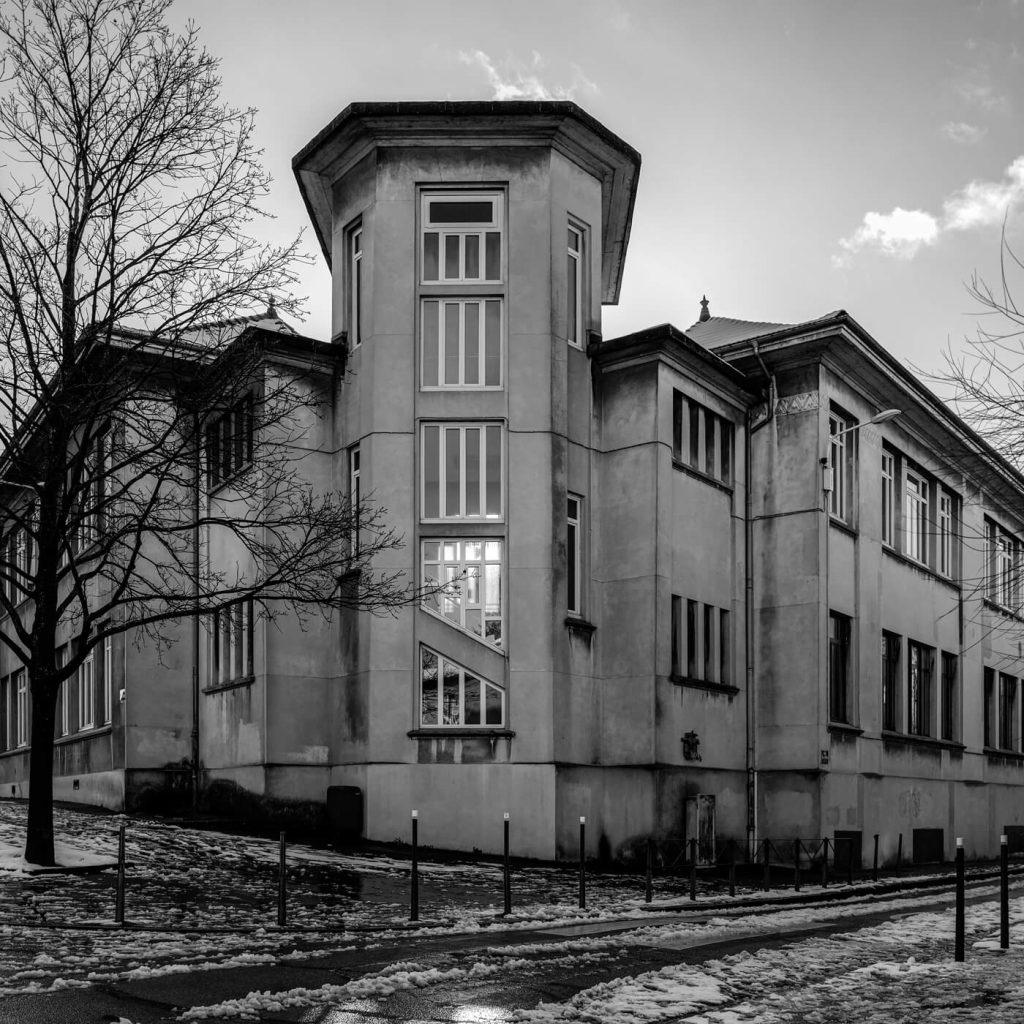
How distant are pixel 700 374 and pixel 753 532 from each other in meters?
4.18

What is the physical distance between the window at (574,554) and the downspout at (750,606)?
503cm

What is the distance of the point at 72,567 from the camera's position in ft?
60.9

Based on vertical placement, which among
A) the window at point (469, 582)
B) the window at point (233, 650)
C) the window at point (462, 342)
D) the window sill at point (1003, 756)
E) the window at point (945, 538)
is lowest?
the window sill at point (1003, 756)

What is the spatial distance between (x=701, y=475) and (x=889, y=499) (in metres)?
8.86

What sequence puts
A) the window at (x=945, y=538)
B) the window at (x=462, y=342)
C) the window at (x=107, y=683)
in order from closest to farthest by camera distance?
1. the window at (x=462, y=342)
2. the window at (x=107, y=683)
3. the window at (x=945, y=538)

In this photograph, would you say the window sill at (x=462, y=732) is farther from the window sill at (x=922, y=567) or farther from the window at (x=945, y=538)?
the window at (x=945, y=538)

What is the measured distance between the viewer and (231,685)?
26984 millimetres

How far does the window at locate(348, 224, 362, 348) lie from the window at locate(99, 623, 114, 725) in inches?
376

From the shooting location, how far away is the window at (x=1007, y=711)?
44344 mm

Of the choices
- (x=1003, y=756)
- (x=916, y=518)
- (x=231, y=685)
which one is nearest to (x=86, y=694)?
(x=231, y=685)

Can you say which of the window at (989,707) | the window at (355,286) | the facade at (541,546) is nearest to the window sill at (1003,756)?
the window at (989,707)

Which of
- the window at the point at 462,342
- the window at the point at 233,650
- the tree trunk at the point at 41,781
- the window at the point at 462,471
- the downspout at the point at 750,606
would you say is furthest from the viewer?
the downspout at the point at 750,606

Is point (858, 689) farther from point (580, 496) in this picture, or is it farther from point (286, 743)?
point (286, 743)

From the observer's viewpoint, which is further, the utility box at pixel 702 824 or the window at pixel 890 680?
the window at pixel 890 680
